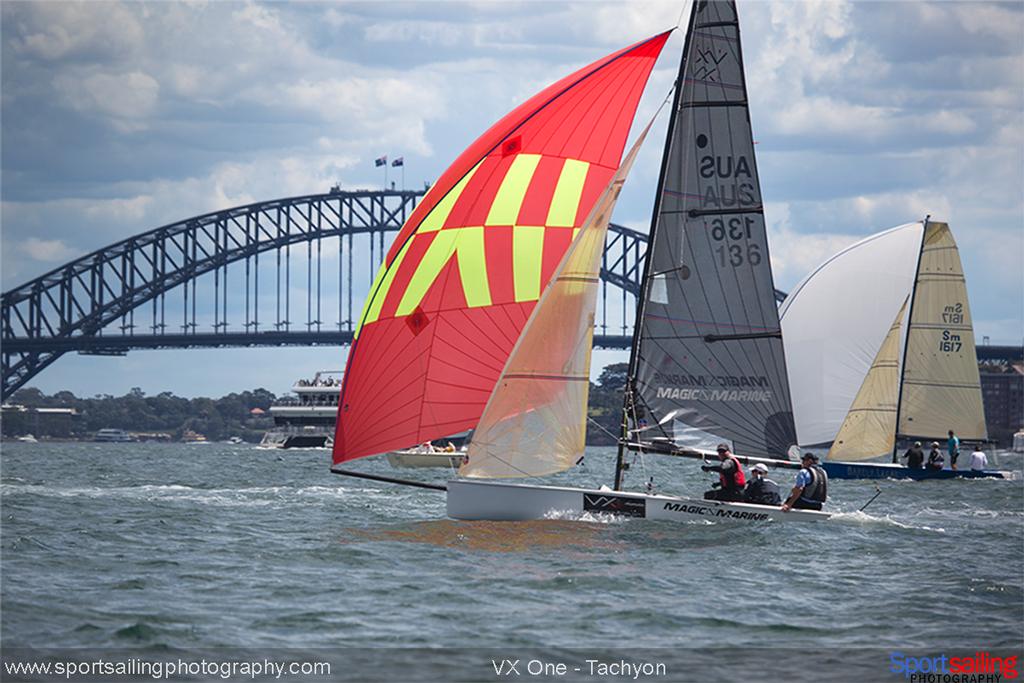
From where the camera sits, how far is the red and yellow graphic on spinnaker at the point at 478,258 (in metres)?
14.4

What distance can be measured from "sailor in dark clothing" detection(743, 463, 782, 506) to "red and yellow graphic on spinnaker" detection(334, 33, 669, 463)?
2.63 metres

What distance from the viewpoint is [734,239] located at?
14047 mm

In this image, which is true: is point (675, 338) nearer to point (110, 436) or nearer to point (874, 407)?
point (874, 407)

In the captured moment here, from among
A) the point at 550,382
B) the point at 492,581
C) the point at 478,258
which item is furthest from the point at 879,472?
the point at 492,581

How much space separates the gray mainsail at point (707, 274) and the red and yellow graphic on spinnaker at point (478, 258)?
903 mm

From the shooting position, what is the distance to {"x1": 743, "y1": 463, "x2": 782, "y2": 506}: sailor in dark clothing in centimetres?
1364

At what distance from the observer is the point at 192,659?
8.30 meters

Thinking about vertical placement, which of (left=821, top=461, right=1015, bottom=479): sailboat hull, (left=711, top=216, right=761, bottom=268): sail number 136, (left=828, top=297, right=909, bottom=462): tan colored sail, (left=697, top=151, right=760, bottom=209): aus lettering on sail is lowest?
(left=821, top=461, right=1015, bottom=479): sailboat hull

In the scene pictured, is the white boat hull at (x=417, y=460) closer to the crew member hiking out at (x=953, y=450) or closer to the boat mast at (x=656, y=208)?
the crew member hiking out at (x=953, y=450)

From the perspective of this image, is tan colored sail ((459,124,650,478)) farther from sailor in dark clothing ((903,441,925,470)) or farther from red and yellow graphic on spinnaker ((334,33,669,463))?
sailor in dark clothing ((903,441,925,470))

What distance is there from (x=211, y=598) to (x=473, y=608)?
178 cm

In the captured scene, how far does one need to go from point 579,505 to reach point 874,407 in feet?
48.6

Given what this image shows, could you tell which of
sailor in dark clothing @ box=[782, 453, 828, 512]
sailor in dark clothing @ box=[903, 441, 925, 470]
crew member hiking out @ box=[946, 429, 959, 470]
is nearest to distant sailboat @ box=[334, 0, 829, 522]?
sailor in dark clothing @ box=[782, 453, 828, 512]

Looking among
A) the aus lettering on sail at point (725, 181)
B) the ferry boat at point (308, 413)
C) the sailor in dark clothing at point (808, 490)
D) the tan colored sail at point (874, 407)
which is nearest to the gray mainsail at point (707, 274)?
the aus lettering on sail at point (725, 181)
